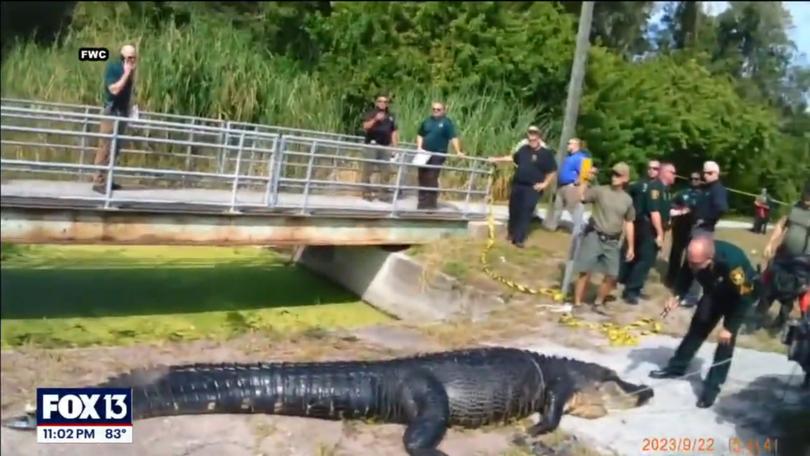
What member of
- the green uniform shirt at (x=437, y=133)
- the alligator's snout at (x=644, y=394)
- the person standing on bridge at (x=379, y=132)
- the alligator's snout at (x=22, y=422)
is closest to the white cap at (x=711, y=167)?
the alligator's snout at (x=644, y=394)

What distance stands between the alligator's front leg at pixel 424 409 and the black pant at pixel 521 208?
1.72 m

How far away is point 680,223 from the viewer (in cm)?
706

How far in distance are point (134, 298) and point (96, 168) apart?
631 millimetres

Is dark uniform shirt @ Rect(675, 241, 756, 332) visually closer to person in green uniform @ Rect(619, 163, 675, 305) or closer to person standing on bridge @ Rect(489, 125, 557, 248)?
person standing on bridge @ Rect(489, 125, 557, 248)

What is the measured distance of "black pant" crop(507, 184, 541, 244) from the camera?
229 inches

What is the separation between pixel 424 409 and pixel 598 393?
99cm

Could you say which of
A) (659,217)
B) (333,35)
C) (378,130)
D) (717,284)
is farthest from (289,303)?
(659,217)

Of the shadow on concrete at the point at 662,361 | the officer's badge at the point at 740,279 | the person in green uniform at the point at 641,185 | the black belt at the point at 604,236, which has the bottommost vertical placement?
the shadow on concrete at the point at 662,361

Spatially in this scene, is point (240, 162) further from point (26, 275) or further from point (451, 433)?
point (451, 433)

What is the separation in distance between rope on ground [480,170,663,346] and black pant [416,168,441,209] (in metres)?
0.44

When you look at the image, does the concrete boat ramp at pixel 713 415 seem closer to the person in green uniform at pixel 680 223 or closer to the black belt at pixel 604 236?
the black belt at pixel 604 236

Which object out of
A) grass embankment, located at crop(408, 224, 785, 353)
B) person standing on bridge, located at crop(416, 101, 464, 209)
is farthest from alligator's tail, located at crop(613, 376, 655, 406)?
person standing on bridge, located at crop(416, 101, 464, 209)

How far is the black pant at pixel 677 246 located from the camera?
691 cm

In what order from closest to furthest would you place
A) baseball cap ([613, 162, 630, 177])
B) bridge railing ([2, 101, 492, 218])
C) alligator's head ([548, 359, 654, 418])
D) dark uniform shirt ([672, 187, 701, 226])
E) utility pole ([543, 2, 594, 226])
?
bridge railing ([2, 101, 492, 218]) → alligator's head ([548, 359, 654, 418]) → utility pole ([543, 2, 594, 226]) → dark uniform shirt ([672, 187, 701, 226]) → baseball cap ([613, 162, 630, 177])
